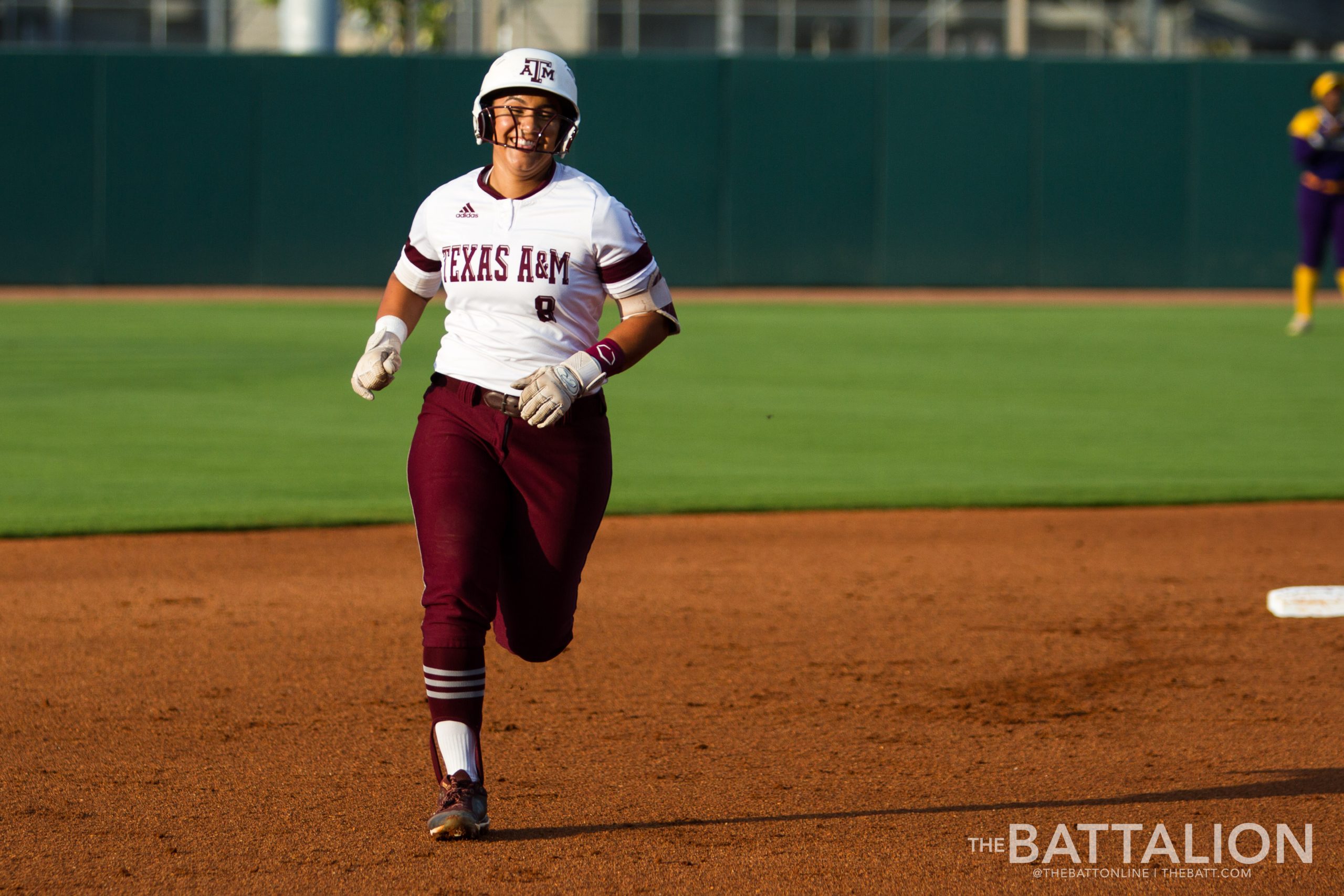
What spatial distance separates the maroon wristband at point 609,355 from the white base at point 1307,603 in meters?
3.88

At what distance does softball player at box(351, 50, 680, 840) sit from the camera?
4113mm

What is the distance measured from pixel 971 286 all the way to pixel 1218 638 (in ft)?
59.6

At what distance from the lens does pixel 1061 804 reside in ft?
14.6

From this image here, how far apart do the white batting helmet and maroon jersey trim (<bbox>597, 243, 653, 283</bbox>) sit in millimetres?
333

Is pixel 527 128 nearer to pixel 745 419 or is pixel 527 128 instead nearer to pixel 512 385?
pixel 512 385

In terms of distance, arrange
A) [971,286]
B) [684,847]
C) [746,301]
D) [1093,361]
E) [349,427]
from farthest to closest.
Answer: [971,286], [746,301], [1093,361], [349,427], [684,847]

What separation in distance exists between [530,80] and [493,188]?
1.03ft

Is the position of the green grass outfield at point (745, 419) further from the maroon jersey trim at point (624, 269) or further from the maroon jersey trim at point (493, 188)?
the maroon jersey trim at point (624, 269)

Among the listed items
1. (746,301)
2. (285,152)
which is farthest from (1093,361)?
(285,152)

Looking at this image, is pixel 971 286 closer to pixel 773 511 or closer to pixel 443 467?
pixel 773 511

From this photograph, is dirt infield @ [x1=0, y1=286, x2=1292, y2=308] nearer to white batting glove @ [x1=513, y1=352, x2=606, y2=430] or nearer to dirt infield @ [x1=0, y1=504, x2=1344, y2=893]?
dirt infield @ [x1=0, y1=504, x2=1344, y2=893]

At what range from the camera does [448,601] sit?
410 centimetres

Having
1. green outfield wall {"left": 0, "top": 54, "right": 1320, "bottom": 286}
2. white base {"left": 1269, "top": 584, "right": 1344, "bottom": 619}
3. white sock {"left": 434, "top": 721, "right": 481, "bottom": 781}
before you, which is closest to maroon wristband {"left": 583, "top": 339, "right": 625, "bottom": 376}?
white sock {"left": 434, "top": 721, "right": 481, "bottom": 781}

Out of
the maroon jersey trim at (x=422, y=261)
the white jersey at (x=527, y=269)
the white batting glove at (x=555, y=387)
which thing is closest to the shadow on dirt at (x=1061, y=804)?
the white batting glove at (x=555, y=387)
